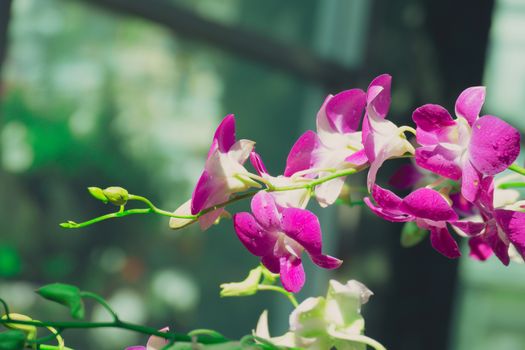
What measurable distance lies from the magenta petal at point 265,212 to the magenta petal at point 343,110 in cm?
6

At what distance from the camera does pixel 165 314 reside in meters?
1.75

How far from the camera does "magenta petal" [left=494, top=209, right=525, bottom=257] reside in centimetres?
31

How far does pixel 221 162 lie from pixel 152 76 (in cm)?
143

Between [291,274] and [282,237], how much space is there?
0.05ft

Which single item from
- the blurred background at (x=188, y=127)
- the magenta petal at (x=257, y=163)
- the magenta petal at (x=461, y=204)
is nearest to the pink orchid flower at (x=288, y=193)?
the magenta petal at (x=257, y=163)

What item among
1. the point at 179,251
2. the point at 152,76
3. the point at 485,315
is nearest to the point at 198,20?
the point at 152,76

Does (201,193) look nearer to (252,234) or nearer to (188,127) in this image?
(252,234)

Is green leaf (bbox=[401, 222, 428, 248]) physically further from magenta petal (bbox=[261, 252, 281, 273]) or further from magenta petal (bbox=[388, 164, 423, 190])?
magenta petal (bbox=[261, 252, 281, 273])

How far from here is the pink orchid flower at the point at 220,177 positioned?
0.31 m

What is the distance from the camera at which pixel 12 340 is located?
28 cm

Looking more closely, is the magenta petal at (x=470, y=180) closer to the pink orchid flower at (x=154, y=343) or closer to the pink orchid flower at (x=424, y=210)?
the pink orchid flower at (x=424, y=210)

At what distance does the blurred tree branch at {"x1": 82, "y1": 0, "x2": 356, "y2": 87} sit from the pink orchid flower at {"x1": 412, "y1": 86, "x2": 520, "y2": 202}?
132 centimetres

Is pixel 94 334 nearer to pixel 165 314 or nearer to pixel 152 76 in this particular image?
pixel 165 314

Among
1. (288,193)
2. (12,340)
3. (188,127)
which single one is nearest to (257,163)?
(288,193)
